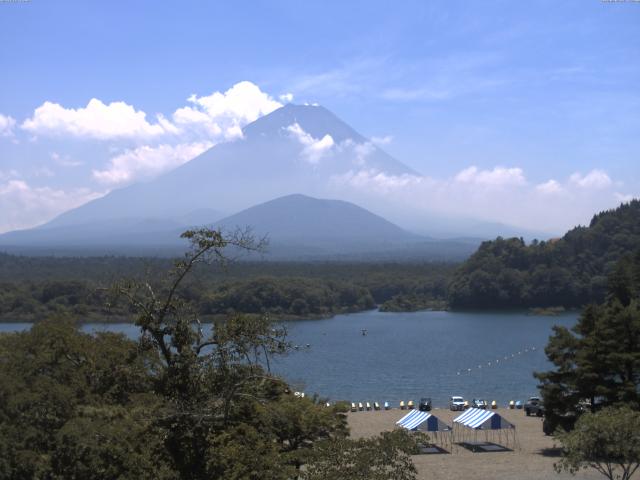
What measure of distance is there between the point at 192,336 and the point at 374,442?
2.13 metres

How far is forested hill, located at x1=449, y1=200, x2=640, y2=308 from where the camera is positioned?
5844 centimetres

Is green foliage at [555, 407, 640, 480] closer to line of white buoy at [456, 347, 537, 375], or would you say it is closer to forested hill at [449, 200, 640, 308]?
line of white buoy at [456, 347, 537, 375]

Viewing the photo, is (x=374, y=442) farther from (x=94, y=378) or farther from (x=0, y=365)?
(x=0, y=365)

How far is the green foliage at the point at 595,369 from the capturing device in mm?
15555

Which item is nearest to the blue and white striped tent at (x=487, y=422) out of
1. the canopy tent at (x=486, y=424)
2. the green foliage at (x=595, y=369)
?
the canopy tent at (x=486, y=424)

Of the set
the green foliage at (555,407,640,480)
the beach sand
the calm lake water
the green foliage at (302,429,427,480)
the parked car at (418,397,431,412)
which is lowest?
the calm lake water

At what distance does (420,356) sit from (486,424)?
63.8 ft

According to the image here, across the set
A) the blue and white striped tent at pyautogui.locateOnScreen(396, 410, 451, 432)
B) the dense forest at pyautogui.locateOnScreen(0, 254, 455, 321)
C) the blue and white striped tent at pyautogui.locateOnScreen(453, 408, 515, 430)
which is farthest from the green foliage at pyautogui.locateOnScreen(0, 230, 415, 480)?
the dense forest at pyautogui.locateOnScreen(0, 254, 455, 321)

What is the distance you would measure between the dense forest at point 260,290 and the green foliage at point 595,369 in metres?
25.3

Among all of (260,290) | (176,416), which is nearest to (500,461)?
(176,416)

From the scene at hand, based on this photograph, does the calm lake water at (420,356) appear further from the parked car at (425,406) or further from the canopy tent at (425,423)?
the canopy tent at (425,423)

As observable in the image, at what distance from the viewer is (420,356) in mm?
36188

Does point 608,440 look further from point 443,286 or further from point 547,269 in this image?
point 443,286

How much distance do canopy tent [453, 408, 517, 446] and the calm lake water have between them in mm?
3768
